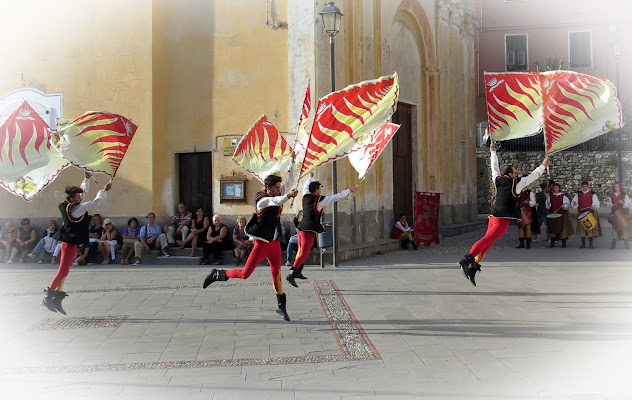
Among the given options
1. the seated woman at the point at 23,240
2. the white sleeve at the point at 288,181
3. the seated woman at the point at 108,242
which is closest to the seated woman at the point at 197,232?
the seated woman at the point at 108,242

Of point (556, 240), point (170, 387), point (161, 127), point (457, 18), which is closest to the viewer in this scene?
point (170, 387)

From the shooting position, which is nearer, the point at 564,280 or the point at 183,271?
the point at 564,280

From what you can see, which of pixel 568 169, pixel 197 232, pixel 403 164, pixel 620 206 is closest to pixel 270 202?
pixel 197 232

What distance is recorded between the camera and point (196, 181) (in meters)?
15.5

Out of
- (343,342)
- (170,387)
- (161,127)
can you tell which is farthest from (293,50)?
(170,387)

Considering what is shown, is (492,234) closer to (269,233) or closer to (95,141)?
(269,233)

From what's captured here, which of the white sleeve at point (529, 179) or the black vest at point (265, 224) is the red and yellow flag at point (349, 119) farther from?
the white sleeve at point (529, 179)

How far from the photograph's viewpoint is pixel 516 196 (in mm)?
9352

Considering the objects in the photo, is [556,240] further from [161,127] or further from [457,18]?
[161,127]

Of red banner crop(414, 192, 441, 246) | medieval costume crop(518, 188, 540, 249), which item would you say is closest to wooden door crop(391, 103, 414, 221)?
red banner crop(414, 192, 441, 246)

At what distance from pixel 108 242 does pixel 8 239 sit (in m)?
2.83

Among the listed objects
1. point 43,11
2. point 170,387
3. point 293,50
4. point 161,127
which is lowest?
point 170,387

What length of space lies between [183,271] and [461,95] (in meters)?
13.5

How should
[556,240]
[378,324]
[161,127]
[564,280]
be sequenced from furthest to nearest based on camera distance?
[556,240] → [161,127] → [564,280] → [378,324]
